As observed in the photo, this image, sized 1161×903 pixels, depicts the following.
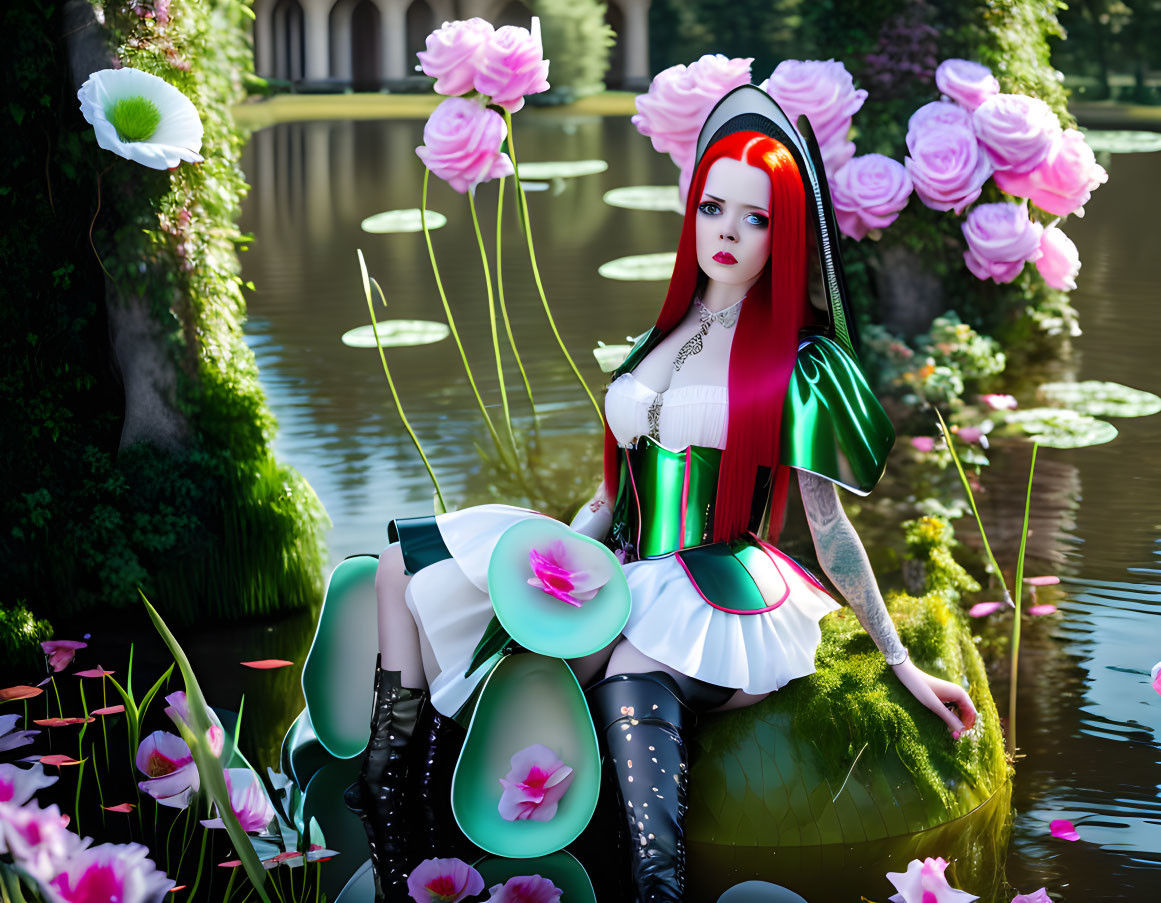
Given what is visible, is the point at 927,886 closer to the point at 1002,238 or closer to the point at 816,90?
the point at 816,90

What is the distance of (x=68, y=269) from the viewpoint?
2.84m

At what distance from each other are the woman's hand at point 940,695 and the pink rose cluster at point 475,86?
137cm

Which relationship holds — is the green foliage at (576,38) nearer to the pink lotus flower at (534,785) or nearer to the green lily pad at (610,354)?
the green lily pad at (610,354)

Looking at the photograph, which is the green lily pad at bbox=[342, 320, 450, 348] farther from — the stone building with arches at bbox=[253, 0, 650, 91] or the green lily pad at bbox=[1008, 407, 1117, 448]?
the stone building with arches at bbox=[253, 0, 650, 91]

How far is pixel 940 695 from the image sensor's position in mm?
2010

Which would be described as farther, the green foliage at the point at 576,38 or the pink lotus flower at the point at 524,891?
the green foliage at the point at 576,38

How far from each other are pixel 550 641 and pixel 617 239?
579cm

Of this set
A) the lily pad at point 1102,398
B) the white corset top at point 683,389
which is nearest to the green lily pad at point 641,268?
the lily pad at point 1102,398

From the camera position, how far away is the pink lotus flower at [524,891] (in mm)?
1709

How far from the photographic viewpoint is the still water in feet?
7.30

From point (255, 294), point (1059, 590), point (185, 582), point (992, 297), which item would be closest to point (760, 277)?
point (1059, 590)

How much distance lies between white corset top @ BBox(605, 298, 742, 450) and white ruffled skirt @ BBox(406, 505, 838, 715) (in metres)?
0.20

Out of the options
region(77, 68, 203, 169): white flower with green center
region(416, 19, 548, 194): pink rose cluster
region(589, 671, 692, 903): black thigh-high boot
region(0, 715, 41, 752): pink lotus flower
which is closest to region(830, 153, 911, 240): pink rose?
region(416, 19, 548, 194): pink rose cluster

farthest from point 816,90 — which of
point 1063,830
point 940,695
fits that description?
point 1063,830
